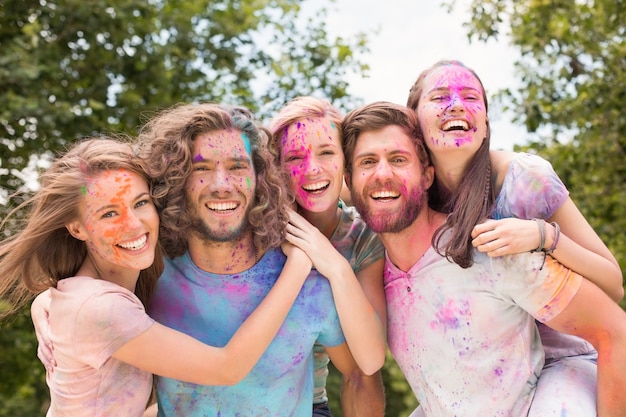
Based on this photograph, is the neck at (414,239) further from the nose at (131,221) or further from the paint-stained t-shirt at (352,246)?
the nose at (131,221)

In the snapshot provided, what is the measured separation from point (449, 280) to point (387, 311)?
0.40 meters

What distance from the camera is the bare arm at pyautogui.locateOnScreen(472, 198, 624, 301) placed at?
9.37ft

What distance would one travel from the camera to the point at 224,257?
328 cm

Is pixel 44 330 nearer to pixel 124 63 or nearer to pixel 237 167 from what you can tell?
pixel 237 167

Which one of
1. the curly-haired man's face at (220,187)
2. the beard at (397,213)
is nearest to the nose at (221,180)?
the curly-haired man's face at (220,187)

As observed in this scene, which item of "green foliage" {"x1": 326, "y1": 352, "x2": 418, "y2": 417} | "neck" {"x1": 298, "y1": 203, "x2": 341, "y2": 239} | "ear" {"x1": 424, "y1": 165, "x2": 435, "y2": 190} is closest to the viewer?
"ear" {"x1": 424, "y1": 165, "x2": 435, "y2": 190}

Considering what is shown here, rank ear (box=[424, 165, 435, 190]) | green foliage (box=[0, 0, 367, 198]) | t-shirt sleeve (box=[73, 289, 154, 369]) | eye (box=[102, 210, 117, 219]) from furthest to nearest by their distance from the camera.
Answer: green foliage (box=[0, 0, 367, 198])
ear (box=[424, 165, 435, 190])
eye (box=[102, 210, 117, 219])
t-shirt sleeve (box=[73, 289, 154, 369])

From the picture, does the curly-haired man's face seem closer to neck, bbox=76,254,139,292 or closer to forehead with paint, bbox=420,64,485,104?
neck, bbox=76,254,139,292

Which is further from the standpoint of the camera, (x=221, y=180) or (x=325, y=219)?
(x=325, y=219)

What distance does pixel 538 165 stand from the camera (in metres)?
3.12

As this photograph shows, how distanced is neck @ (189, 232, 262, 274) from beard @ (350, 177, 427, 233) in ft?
1.84

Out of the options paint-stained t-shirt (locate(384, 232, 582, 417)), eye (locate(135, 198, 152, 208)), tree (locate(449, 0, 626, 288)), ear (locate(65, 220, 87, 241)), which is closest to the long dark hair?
paint-stained t-shirt (locate(384, 232, 582, 417))

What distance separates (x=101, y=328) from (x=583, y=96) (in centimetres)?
659

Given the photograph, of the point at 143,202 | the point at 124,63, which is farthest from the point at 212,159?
the point at 124,63
